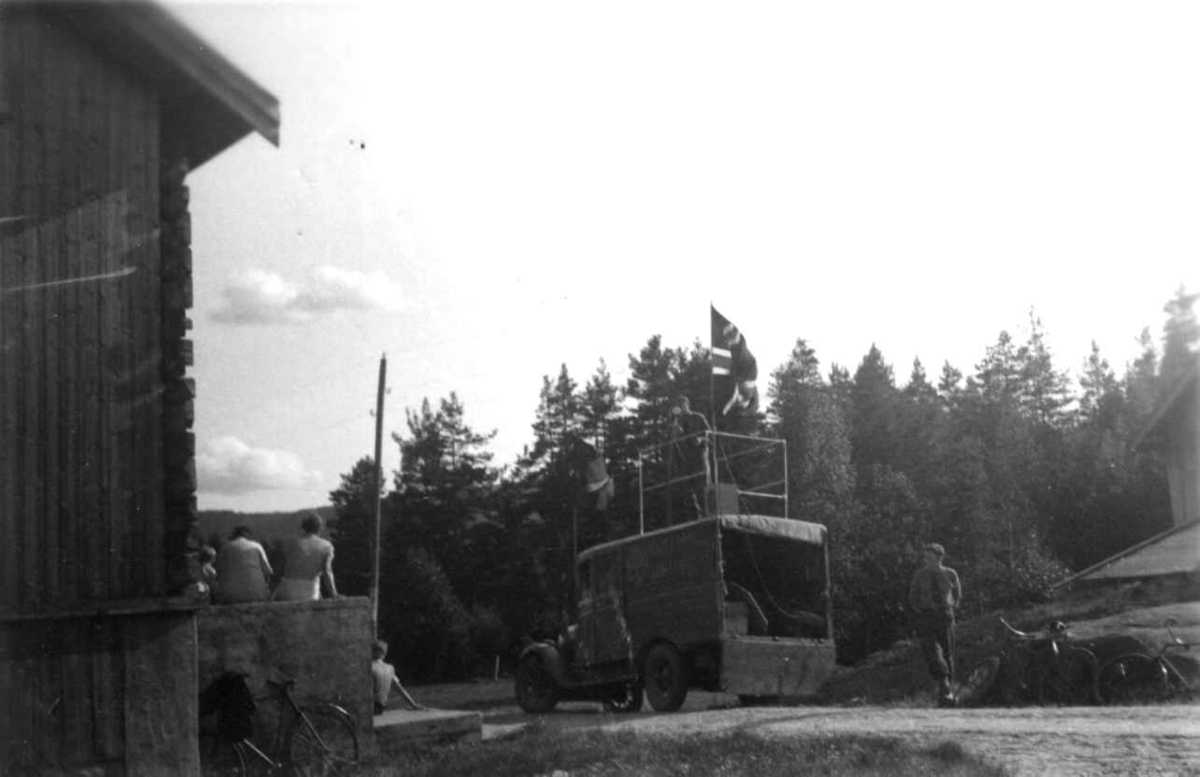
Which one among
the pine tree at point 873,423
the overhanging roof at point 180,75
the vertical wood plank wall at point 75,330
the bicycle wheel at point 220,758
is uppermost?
the pine tree at point 873,423

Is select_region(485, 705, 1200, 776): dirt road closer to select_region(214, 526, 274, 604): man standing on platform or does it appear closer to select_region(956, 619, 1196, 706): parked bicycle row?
select_region(956, 619, 1196, 706): parked bicycle row

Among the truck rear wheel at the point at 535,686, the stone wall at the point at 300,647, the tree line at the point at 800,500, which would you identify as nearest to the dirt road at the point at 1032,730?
the stone wall at the point at 300,647

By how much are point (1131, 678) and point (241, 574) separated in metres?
9.31

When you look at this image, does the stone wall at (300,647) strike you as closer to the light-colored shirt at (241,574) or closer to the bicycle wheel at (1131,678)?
the light-colored shirt at (241,574)

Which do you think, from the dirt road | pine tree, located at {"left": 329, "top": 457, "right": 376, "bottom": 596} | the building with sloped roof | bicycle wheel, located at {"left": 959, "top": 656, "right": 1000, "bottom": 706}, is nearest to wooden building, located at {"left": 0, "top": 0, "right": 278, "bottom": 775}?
the building with sloped roof

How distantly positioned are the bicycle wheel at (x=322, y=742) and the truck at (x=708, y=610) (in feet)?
22.4

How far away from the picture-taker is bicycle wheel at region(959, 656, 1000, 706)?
1772 centimetres

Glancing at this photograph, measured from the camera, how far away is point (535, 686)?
2311 centimetres

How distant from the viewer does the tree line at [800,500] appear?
54.0 m

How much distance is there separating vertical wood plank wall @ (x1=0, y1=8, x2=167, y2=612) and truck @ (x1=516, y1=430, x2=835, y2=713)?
897cm

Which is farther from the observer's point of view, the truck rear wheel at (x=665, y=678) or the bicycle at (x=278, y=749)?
the truck rear wheel at (x=665, y=678)

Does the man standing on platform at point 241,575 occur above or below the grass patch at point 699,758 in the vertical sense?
above

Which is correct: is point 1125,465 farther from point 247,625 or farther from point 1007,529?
point 247,625

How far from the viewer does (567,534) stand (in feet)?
205
